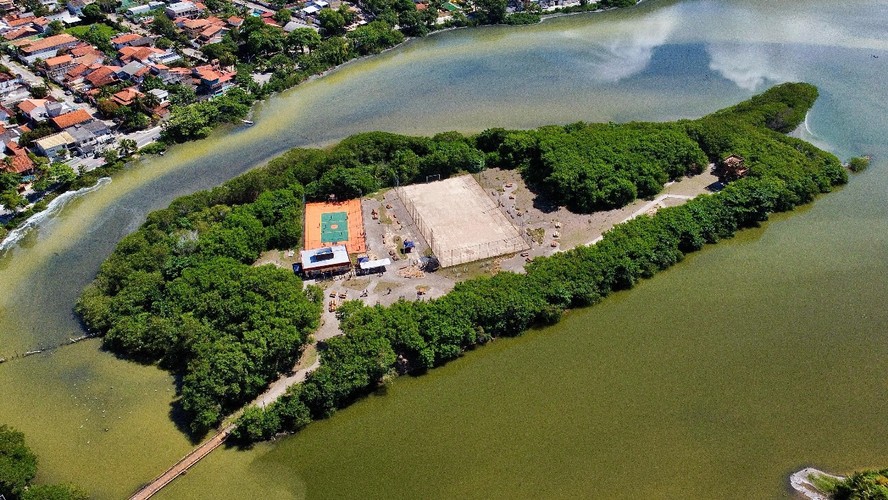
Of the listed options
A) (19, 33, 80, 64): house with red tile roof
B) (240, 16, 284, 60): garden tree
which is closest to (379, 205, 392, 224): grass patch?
(240, 16, 284, 60): garden tree

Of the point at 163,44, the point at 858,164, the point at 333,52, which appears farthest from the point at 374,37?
the point at 858,164

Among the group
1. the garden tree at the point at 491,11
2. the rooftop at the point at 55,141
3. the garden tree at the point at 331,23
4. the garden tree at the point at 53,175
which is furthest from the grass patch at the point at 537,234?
the garden tree at the point at 491,11

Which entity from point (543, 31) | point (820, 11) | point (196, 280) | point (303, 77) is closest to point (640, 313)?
point (196, 280)

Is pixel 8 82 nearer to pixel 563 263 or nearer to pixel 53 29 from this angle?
pixel 53 29

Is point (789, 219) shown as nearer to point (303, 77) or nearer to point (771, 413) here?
point (771, 413)

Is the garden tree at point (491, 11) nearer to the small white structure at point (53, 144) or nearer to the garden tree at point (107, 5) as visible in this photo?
the garden tree at point (107, 5)

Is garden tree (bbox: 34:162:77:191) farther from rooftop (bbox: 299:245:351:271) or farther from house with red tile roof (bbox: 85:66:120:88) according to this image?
rooftop (bbox: 299:245:351:271)
